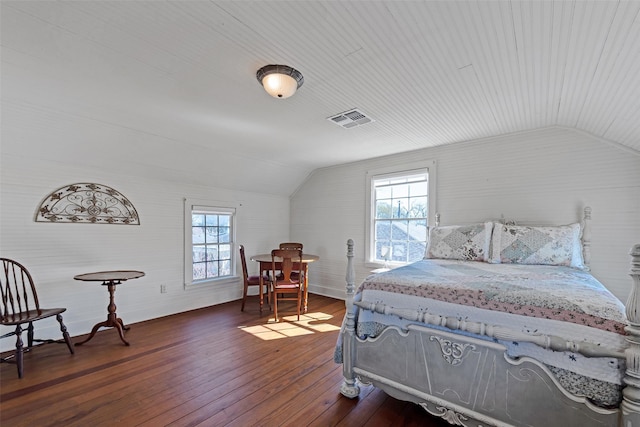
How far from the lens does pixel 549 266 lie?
2574mm

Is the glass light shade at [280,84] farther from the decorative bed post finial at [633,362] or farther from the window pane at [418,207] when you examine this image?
the window pane at [418,207]

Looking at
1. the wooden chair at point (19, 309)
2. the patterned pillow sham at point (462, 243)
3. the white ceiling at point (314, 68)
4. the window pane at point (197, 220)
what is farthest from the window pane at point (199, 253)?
the patterned pillow sham at point (462, 243)

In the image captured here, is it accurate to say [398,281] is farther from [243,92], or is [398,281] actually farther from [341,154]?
[341,154]

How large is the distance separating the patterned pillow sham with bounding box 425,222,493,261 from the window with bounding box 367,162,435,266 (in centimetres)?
74

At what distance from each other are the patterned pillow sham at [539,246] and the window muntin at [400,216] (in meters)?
1.17

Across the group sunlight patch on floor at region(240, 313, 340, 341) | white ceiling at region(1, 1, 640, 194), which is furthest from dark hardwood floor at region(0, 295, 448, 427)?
white ceiling at region(1, 1, 640, 194)

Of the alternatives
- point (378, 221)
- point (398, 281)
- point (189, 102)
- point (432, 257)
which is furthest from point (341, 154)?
point (398, 281)

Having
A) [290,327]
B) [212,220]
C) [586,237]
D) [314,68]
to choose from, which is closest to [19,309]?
[212,220]

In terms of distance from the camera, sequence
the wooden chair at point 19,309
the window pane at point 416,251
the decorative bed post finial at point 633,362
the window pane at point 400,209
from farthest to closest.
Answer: the window pane at point 400,209
the window pane at point 416,251
the wooden chair at point 19,309
the decorative bed post finial at point 633,362

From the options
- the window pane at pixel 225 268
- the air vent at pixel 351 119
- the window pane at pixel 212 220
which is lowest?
A: the window pane at pixel 225 268

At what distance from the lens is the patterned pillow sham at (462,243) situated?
2.99 meters

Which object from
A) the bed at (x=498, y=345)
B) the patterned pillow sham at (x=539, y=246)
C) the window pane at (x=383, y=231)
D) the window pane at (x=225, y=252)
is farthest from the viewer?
the window pane at (x=225, y=252)

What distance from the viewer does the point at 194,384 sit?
225cm

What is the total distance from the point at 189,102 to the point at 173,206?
6.87 feet
